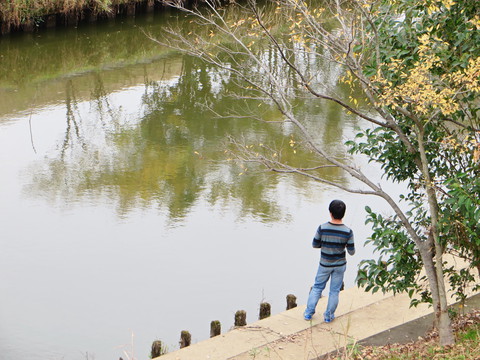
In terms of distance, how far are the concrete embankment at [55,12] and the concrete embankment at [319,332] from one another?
2125 cm

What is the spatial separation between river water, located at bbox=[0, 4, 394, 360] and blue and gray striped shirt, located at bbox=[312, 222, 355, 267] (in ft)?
7.67

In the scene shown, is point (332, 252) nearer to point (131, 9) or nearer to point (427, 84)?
point (427, 84)

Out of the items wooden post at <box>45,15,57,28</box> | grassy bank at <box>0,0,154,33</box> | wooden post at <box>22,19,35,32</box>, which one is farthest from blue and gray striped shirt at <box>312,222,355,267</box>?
wooden post at <box>45,15,57,28</box>

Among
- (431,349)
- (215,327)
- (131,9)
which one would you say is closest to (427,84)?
(431,349)

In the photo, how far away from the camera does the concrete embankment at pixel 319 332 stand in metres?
8.05

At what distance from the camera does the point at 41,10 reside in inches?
1135

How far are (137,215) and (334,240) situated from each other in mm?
6165

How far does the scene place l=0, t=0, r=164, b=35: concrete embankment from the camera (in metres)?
27.6

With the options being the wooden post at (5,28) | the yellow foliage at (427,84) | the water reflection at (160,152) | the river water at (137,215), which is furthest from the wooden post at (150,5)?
the yellow foliage at (427,84)

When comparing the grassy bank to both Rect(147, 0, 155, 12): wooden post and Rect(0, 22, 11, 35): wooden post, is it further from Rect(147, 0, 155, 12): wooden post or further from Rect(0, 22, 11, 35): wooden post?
Rect(147, 0, 155, 12): wooden post

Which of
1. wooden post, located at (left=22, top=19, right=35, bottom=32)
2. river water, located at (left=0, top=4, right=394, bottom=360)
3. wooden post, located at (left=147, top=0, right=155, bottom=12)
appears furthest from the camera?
wooden post, located at (left=147, top=0, right=155, bottom=12)

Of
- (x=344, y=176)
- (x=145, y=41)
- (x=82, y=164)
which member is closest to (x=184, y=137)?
(x=82, y=164)

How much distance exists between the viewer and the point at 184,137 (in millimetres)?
18125

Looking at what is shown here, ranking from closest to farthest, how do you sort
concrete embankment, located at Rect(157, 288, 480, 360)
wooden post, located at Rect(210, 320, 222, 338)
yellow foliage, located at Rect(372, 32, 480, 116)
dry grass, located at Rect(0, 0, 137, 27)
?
yellow foliage, located at Rect(372, 32, 480, 116)
concrete embankment, located at Rect(157, 288, 480, 360)
wooden post, located at Rect(210, 320, 222, 338)
dry grass, located at Rect(0, 0, 137, 27)
